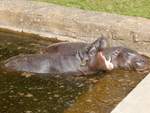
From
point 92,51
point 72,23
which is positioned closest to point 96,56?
point 92,51

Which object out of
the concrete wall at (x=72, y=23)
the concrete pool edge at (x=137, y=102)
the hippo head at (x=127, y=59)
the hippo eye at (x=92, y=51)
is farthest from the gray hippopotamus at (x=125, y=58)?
the concrete pool edge at (x=137, y=102)

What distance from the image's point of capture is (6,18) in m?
8.59

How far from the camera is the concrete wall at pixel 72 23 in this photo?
304 inches

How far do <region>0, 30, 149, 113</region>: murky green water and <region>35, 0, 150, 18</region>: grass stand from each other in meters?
1.71

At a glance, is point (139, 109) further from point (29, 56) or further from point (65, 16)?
point (65, 16)

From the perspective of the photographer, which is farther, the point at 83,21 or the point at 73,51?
the point at 83,21

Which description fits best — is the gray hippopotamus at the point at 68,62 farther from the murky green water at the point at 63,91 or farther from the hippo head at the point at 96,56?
the murky green water at the point at 63,91

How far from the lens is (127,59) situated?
730cm

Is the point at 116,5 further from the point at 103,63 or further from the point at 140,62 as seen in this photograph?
the point at 103,63

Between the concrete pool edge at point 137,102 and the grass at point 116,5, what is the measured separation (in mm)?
2757

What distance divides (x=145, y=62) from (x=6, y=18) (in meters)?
2.62

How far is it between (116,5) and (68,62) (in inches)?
83.2

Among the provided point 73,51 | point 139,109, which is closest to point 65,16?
point 73,51

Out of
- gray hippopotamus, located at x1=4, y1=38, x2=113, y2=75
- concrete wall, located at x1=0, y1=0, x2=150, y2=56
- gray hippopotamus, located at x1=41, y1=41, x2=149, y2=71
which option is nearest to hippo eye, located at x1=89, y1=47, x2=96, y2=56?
gray hippopotamus, located at x1=4, y1=38, x2=113, y2=75
